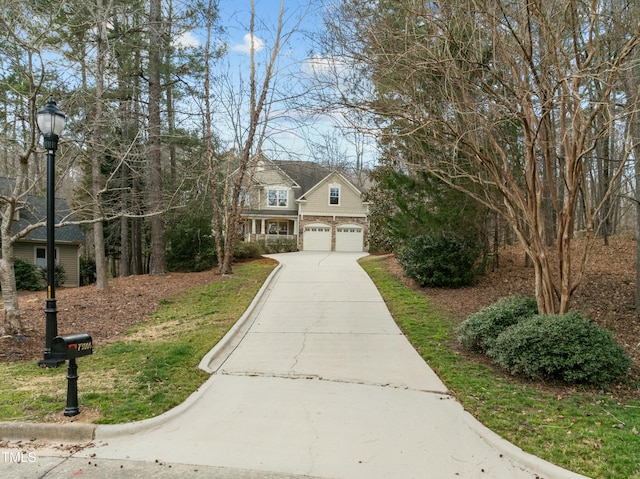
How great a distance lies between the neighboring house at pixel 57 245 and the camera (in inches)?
795

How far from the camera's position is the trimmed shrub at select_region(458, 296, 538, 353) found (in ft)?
21.5

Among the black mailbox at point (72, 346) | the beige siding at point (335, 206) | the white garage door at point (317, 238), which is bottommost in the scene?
the black mailbox at point (72, 346)

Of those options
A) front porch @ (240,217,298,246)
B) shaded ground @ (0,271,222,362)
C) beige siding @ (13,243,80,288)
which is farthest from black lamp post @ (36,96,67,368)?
front porch @ (240,217,298,246)

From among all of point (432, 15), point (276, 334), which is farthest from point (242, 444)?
point (432, 15)

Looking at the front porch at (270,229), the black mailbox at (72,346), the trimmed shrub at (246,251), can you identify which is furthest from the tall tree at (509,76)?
the front porch at (270,229)

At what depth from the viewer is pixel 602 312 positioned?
8508 millimetres

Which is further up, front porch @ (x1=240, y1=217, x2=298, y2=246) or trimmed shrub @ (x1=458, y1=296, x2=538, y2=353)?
front porch @ (x1=240, y1=217, x2=298, y2=246)

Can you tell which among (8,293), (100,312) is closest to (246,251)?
(100,312)

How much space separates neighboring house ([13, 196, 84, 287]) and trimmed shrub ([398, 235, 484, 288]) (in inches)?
674

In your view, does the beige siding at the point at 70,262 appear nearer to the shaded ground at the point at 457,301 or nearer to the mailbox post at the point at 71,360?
the shaded ground at the point at 457,301

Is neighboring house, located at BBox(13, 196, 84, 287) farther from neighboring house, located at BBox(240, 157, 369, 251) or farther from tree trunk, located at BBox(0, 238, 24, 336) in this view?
tree trunk, located at BBox(0, 238, 24, 336)

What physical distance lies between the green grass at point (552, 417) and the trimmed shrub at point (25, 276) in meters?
18.5

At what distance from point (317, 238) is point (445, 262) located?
17476 mm

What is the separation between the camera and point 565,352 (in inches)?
208
